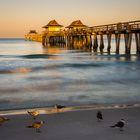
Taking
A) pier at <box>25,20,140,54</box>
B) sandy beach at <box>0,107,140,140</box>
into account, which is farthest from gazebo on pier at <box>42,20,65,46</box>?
sandy beach at <box>0,107,140,140</box>

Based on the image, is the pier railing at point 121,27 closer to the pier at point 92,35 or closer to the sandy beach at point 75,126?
the pier at point 92,35

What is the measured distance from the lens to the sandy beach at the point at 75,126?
7230mm

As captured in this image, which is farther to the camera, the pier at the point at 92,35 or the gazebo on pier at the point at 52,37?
the gazebo on pier at the point at 52,37

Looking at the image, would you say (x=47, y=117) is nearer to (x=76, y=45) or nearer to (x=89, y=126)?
(x=89, y=126)

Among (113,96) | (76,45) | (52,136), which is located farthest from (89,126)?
(76,45)

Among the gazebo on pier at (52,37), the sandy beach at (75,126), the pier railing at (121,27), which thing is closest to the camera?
the sandy beach at (75,126)

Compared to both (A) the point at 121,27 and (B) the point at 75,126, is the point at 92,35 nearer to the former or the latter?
(A) the point at 121,27

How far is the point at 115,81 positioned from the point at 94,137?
9592mm

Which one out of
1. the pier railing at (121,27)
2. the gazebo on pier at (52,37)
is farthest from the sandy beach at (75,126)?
the gazebo on pier at (52,37)

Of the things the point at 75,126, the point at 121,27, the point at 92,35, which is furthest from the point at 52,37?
the point at 75,126

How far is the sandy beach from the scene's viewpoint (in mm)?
7230

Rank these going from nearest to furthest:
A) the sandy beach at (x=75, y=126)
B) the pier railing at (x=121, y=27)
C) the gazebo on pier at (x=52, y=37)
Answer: the sandy beach at (x=75, y=126) < the pier railing at (x=121, y=27) < the gazebo on pier at (x=52, y=37)

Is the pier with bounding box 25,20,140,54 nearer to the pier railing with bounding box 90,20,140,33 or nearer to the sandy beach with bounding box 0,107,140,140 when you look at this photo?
the pier railing with bounding box 90,20,140,33

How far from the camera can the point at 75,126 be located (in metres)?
7.93
